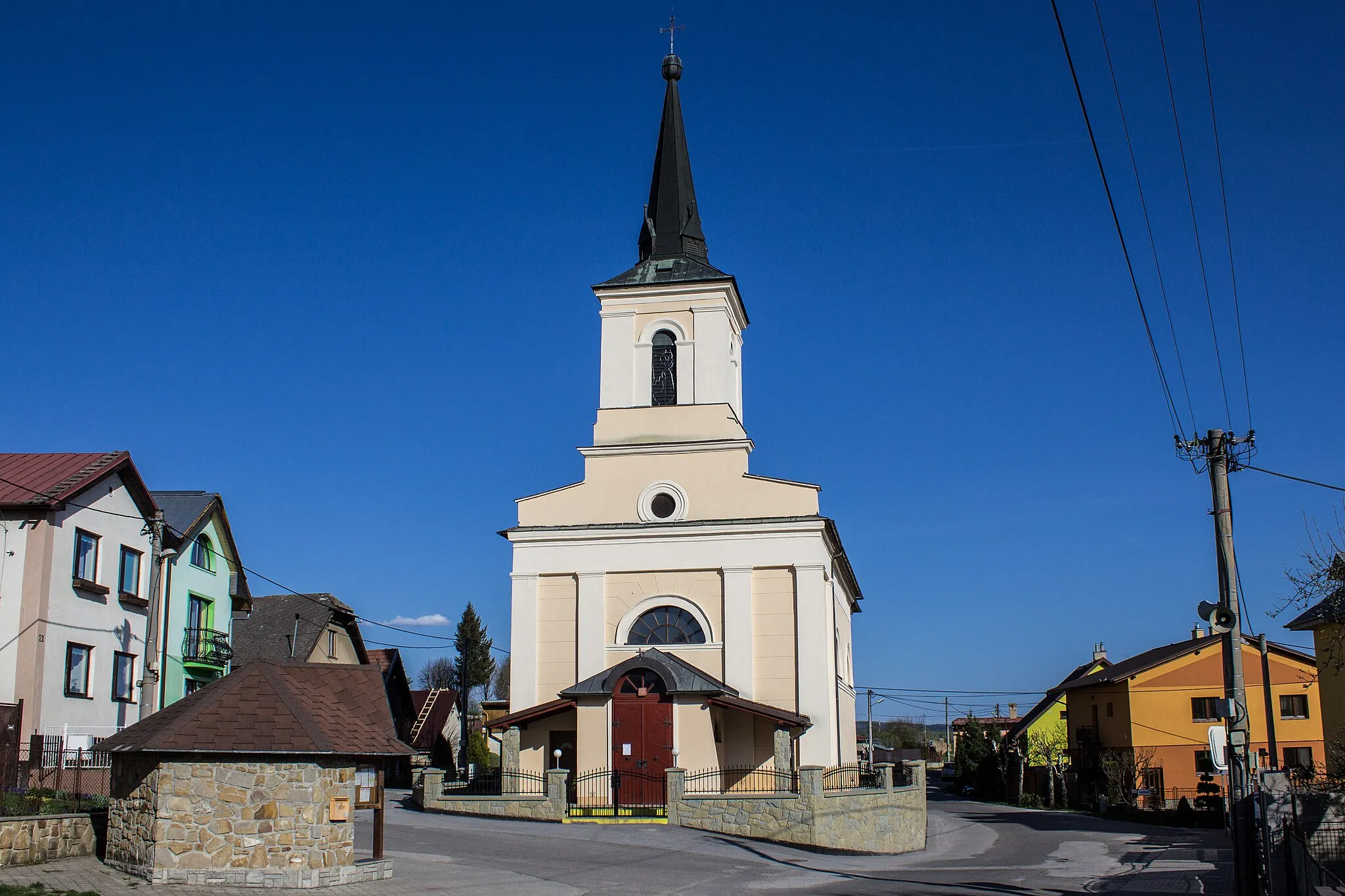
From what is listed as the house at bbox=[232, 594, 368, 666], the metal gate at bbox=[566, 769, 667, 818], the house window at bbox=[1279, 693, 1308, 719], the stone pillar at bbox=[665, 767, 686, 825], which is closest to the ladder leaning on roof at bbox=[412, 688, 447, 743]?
the house at bbox=[232, 594, 368, 666]

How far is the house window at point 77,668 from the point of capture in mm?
28672

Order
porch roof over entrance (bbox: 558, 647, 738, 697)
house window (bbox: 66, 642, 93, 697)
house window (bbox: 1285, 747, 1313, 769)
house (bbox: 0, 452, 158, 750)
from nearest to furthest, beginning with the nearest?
house (bbox: 0, 452, 158, 750) → house window (bbox: 66, 642, 93, 697) → porch roof over entrance (bbox: 558, 647, 738, 697) → house window (bbox: 1285, 747, 1313, 769)

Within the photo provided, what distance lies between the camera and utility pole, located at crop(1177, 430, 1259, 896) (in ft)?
54.1

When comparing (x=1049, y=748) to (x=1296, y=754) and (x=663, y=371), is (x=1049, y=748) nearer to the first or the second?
(x=1296, y=754)

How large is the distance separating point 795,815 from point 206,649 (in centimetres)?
1967

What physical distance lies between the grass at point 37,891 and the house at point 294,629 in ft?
93.3

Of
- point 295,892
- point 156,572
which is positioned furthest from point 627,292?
point 295,892

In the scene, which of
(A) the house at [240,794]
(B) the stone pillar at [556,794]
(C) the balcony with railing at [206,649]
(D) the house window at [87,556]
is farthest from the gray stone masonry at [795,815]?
(C) the balcony with railing at [206,649]

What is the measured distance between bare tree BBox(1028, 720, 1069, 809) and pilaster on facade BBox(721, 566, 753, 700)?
27.1 m

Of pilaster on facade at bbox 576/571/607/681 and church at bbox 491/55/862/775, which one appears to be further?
pilaster on facade at bbox 576/571/607/681

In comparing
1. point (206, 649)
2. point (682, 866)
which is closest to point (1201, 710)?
point (682, 866)

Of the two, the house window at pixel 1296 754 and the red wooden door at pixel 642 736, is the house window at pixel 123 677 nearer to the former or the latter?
the red wooden door at pixel 642 736

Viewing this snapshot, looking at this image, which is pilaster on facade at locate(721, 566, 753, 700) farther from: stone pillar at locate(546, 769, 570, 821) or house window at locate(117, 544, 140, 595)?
house window at locate(117, 544, 140, 595)

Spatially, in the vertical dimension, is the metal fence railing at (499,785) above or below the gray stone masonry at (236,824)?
below
